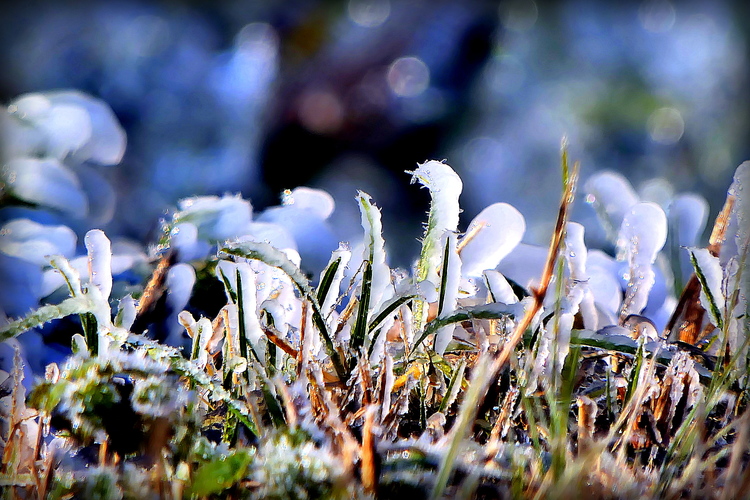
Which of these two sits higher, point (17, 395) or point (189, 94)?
point (189, 94)

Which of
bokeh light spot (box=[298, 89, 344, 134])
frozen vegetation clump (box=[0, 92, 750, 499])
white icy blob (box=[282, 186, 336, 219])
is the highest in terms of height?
bokeh light spot (box=[298, 89, 344, 134])

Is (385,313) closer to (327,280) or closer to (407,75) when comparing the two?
(327,280)

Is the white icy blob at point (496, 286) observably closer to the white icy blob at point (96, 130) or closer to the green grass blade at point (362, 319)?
the green grass blade at point (362, 319)

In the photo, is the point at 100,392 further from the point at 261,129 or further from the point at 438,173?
the point at 261,129

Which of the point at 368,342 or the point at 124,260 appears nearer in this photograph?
the point at 368,342

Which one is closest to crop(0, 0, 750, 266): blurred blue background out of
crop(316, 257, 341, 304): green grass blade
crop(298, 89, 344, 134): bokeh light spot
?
crop(298, 89, 344, 134): bokeh light spot

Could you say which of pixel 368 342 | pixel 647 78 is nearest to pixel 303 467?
pixel 368 342

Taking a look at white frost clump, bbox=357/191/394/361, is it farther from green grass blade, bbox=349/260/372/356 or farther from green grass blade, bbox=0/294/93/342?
green grass blade, bbox=0/294/93/342
